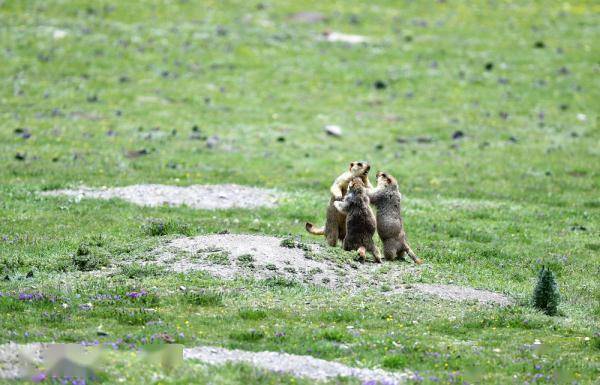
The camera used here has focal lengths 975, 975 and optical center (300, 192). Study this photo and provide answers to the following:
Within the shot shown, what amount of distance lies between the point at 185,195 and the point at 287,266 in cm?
1092

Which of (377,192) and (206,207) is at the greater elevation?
(377,192)

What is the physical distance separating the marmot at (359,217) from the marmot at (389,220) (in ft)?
0.97

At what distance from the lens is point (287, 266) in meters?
20.8

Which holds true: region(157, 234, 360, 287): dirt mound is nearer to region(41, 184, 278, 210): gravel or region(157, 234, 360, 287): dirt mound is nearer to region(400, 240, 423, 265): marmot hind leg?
region(400, 240, 423, 265): marmot hind leg

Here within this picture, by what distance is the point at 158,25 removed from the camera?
58500mm

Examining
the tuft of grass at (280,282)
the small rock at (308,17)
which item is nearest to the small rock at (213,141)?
the tuft of grass at (280,282)

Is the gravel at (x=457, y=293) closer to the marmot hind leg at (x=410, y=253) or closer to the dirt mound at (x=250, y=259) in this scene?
the dirt mound at (x=250, y=259)

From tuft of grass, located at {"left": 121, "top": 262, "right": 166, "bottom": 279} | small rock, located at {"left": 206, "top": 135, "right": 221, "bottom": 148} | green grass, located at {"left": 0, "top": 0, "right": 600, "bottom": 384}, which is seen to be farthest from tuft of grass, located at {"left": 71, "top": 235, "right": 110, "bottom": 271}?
small rock, located at {"left": 206, "top": 135, "right": 221, "bottom": 148}

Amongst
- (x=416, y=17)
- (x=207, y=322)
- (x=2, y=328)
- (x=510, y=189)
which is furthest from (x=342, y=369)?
(x=416, y=17)

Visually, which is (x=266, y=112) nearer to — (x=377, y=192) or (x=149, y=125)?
(x=149, y=125)

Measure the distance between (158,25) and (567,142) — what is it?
26854 mm

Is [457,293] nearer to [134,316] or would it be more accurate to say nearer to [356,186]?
[356,186]

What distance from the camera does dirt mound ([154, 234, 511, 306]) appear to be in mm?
20359

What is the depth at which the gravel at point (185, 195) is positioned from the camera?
30.0 metres
